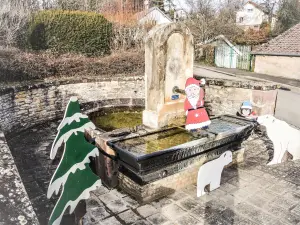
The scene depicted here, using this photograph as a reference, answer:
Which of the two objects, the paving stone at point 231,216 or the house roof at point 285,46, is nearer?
the paving stone at point 231,216

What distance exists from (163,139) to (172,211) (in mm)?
1326

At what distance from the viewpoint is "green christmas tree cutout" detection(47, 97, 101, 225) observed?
3.04 meters

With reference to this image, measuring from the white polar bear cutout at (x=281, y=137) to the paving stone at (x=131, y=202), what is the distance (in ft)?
10.3

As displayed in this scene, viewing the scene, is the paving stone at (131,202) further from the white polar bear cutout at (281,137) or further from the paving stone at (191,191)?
the white polar bear cutout at (281,137)

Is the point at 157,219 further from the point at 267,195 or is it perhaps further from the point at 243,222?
the point at 267,195

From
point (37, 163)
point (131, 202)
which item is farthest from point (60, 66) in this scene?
point (131, 202)

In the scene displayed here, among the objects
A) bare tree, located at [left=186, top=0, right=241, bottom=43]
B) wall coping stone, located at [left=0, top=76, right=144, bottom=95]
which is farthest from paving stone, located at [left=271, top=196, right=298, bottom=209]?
bare tree, located at [left=186, top=0, right=241, bottom=43]

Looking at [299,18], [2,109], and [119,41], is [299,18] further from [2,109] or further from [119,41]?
[2,109]

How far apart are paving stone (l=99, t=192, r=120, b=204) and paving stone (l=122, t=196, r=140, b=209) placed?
0.50 feet

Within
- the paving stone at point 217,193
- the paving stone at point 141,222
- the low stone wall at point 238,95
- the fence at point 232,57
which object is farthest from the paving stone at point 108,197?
the fence at point 232,57

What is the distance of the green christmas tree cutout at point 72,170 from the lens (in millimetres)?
3037

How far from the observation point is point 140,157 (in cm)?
404

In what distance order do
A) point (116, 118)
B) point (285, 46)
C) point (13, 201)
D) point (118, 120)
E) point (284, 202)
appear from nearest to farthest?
point (13, 201), point (284, 202), point (118, 120), point (116, 118), point (285, 46)

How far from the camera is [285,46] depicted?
2106 centimetres
